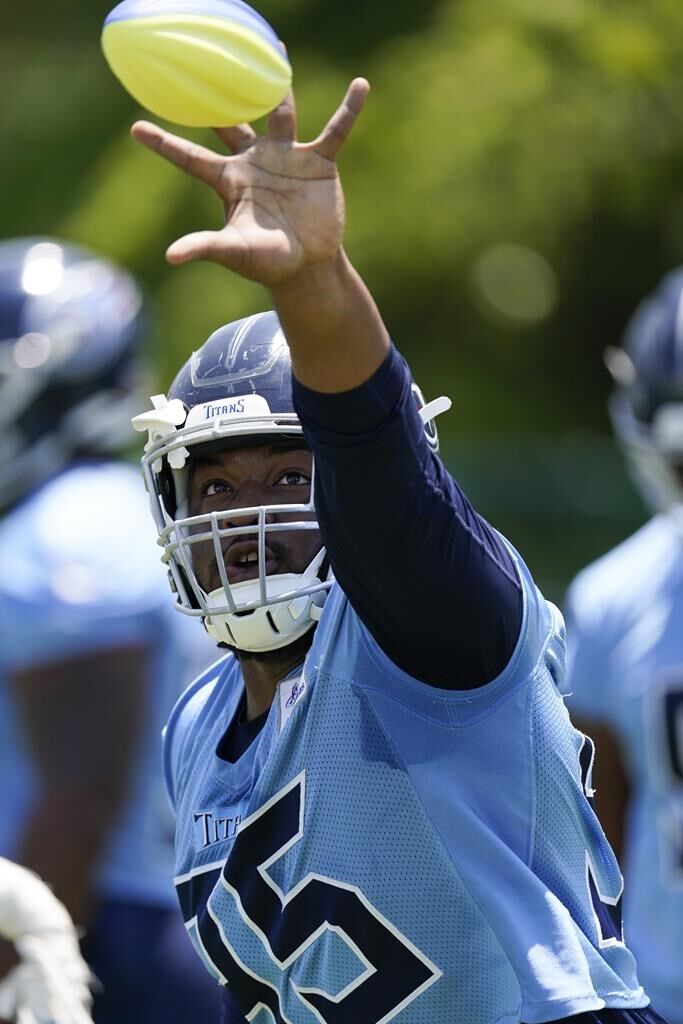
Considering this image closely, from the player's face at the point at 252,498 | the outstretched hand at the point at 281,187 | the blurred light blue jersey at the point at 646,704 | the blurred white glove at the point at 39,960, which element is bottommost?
the blurred light blue jersey at the point at 646,704

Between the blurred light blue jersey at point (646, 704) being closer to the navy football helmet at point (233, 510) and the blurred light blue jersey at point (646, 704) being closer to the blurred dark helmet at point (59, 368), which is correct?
the blurred dark helmet at point (59, 368)

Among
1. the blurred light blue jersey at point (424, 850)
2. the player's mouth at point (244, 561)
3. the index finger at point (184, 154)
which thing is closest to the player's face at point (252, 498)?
the player's mouth at point (244, 561)

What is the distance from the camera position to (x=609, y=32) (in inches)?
403

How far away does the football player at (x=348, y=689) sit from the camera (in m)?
2.00

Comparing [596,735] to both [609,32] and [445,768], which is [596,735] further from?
[609,32]

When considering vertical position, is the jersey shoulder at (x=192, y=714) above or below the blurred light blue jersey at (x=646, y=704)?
above

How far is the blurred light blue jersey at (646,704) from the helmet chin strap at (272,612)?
2.17m

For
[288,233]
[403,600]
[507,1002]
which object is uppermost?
[288,233]

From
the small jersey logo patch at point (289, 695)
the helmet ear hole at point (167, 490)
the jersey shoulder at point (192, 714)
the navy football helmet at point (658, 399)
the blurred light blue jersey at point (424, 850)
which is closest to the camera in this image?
the blurred light blue jersey at point (424, 850)

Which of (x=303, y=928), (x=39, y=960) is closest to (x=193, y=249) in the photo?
(x=303, y=928)

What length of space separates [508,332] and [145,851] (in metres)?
7.24

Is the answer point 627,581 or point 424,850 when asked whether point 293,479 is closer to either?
point 424,850

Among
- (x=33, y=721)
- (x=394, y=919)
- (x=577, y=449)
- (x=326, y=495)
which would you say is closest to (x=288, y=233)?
(x=326, y=495)

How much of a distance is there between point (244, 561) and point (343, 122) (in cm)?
75
